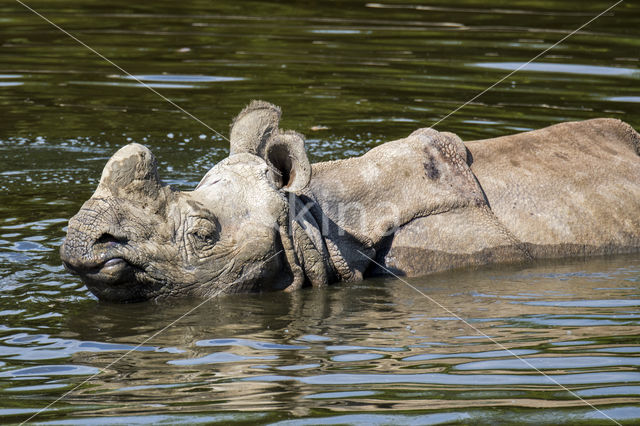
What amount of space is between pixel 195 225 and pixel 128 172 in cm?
57

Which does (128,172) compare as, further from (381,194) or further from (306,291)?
(381,194)

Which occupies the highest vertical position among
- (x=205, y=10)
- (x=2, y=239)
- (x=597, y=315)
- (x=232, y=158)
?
(x=205, y=10)

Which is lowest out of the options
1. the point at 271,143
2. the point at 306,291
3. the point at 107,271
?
the point at 306,291

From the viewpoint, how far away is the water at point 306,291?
223 inches

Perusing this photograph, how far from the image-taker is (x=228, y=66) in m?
16.7

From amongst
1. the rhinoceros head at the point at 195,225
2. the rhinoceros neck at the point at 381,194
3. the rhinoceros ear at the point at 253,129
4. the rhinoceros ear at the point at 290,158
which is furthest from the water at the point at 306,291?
the rhinoceros ear at the point at 253,129

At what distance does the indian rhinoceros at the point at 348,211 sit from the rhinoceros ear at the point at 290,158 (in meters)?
0.01

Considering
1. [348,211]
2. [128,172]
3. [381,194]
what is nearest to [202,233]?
[128,172]

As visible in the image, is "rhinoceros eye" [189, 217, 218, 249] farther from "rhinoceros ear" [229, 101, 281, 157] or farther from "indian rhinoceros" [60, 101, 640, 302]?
"rhinoceros ear" [229, 101, 281, 157]

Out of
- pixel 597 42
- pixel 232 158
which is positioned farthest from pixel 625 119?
pixel 232 158

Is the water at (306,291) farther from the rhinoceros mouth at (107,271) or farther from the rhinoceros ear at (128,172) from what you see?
the rhinoceros ear at (128,172)

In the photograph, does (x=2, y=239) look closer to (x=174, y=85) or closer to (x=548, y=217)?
(x=548, y=217)

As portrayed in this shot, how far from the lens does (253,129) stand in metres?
7.82

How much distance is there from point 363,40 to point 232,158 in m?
11.2
